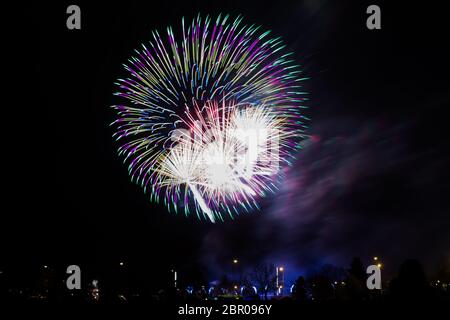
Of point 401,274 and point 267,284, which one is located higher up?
point 401,274
